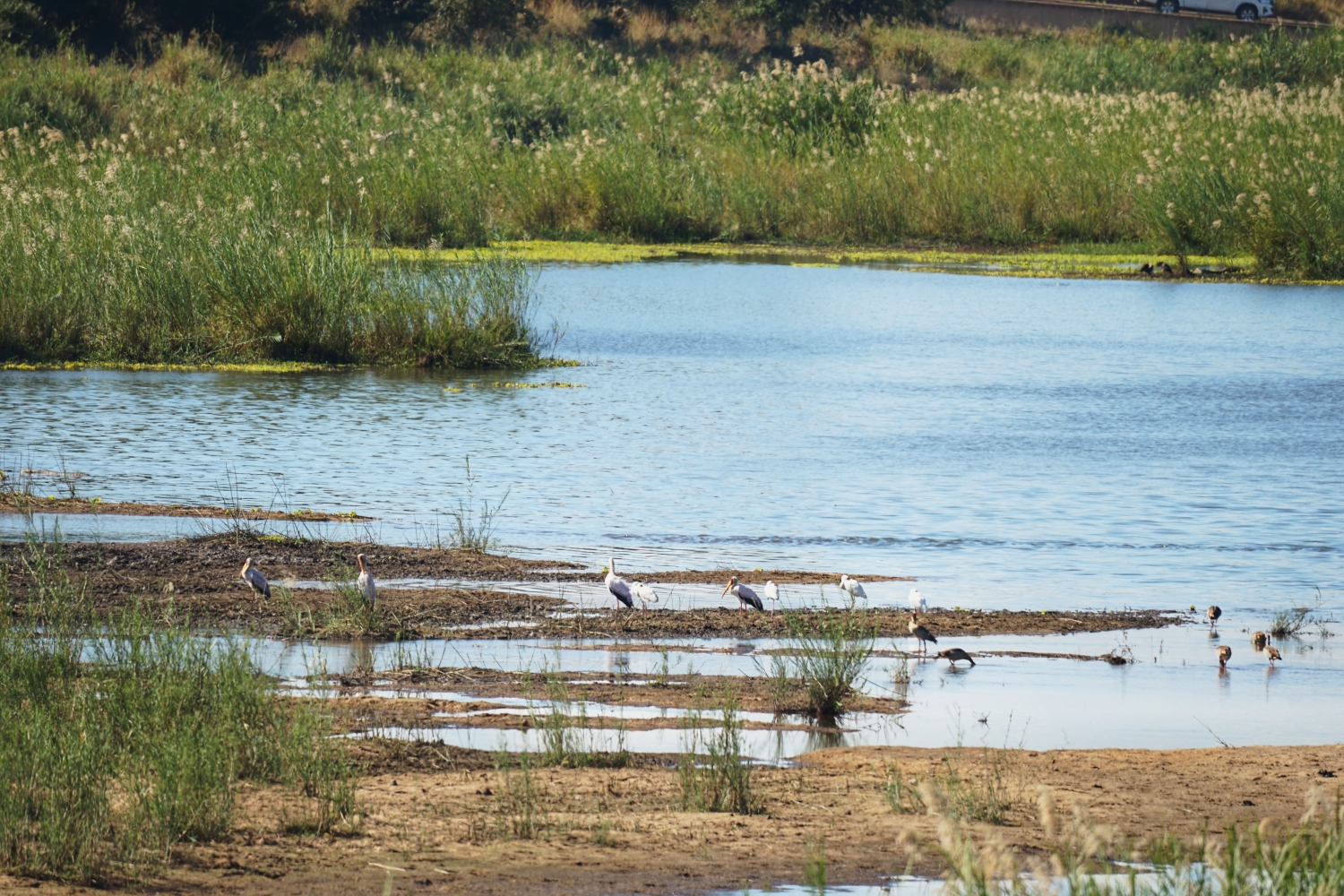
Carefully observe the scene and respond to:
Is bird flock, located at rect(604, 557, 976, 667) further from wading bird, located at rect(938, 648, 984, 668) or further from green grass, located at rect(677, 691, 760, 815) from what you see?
green grass, located at rect(677, 691, 760, 815)

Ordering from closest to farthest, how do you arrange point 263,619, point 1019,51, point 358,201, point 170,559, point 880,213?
point 263,619, point 170,559, point 358,201, point 880,213, point 1019,51

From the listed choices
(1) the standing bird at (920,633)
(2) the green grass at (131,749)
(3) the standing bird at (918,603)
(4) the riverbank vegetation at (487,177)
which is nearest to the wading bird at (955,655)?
(1) the standing bird at (920,633)

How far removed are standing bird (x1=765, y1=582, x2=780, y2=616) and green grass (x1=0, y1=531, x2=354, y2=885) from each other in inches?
141

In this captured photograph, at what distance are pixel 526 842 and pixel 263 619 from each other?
399 cm

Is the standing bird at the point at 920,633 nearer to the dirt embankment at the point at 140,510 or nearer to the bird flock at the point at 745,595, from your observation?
the bird flock at the point at 745,595

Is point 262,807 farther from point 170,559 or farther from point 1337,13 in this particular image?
point 1337,13

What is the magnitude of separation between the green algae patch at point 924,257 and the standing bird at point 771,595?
873 inches

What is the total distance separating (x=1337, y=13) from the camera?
77.3 m

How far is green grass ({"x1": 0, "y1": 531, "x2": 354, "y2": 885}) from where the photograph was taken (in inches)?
246

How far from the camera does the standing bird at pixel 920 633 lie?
10.4m

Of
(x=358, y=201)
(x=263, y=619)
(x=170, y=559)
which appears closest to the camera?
(x=263, y=619)

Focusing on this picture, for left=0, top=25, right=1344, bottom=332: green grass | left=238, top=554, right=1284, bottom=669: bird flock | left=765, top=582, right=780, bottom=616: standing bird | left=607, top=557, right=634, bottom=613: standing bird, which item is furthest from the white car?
left=607, top=557, right=634, bottom=613: standing bird

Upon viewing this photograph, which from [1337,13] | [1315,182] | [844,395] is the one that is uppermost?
[1337,13]

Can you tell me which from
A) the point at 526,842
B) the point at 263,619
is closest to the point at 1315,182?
the point at 263,619
